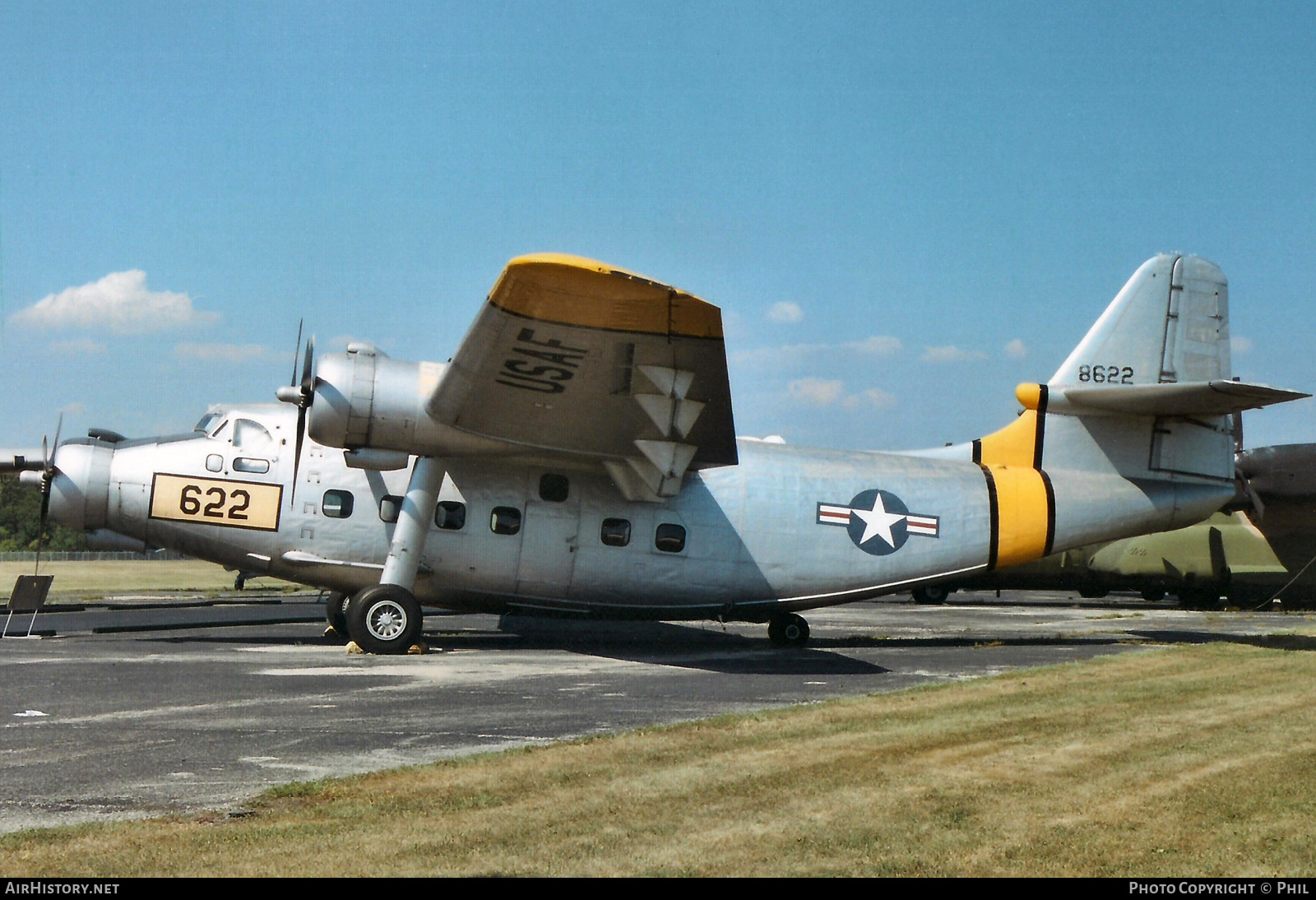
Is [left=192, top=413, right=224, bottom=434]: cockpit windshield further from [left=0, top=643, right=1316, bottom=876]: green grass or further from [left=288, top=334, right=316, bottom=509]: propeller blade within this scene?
[left=0, top=643, right=1316, bottom=876]: green grass

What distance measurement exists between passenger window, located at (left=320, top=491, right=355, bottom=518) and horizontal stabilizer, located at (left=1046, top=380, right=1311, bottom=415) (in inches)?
419

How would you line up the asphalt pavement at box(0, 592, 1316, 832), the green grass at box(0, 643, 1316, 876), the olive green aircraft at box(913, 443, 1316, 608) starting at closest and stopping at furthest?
the green grass at box(0, 643, 1316, 876) < the asphalt pavement at box(0, 592, 1316, 832) < the olive green aircraft at box(913, 443, 1316, 608)

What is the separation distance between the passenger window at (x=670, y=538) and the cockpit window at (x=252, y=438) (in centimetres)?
572

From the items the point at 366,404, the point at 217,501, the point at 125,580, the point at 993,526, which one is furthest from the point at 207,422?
the point at 125,580

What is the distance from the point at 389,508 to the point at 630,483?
3.51m

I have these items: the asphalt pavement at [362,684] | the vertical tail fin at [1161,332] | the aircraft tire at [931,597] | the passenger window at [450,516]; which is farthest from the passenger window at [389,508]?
the aircraft tire at [931,597]

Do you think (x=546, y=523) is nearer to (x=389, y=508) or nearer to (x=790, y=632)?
(x=389, y=508)

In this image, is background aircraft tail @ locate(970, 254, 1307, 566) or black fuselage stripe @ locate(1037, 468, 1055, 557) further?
black fuselage stripe @ locate(1037, 468, 1055, 557)

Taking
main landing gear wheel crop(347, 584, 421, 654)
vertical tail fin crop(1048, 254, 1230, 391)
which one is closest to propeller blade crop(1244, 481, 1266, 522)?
vertical tail fin crop(1048, 254, 1230, 391)

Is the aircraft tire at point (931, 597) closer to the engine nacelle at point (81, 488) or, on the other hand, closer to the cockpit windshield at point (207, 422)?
the cockpit windshield at point (207, 422)

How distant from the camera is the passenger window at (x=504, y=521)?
15500 millimetres

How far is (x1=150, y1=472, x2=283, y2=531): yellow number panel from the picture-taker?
50.1 ft

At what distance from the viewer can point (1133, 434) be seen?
16.7m
